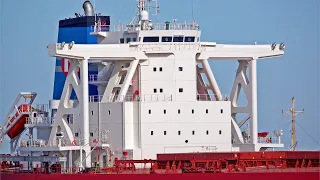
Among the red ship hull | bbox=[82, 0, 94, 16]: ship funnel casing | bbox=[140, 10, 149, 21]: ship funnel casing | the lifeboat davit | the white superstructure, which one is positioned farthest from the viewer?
bbox=[82, 0, 94, 16]: ship funnel casing

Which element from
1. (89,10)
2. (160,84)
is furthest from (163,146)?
(89,10)

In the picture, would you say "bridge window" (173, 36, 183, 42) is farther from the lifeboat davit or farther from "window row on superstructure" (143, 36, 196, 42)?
the lifeboat davit

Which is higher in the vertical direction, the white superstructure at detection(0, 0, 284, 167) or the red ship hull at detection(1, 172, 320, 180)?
the white superstructure at detection(0, 0, 284, 167)

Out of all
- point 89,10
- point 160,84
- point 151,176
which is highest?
point 89,10

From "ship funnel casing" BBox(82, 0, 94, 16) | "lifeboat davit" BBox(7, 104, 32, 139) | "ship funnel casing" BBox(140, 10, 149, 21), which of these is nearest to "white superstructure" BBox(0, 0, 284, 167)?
"ship funnel casing" BBox(140, 10, 149, 21)

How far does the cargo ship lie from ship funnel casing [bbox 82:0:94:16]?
6.06 m

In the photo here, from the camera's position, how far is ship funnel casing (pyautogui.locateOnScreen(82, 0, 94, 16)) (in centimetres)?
7050

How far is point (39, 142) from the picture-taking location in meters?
62.5

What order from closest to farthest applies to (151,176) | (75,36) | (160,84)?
1. (151,176)
2. (160,84)
3. (75,36)

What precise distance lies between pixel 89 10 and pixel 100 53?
10.2m

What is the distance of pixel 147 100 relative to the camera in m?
61.5

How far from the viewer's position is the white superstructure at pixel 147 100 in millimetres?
60688

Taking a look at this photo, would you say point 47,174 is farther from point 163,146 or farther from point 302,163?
point 302,163

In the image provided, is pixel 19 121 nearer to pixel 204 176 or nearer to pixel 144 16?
pixel 144 16
